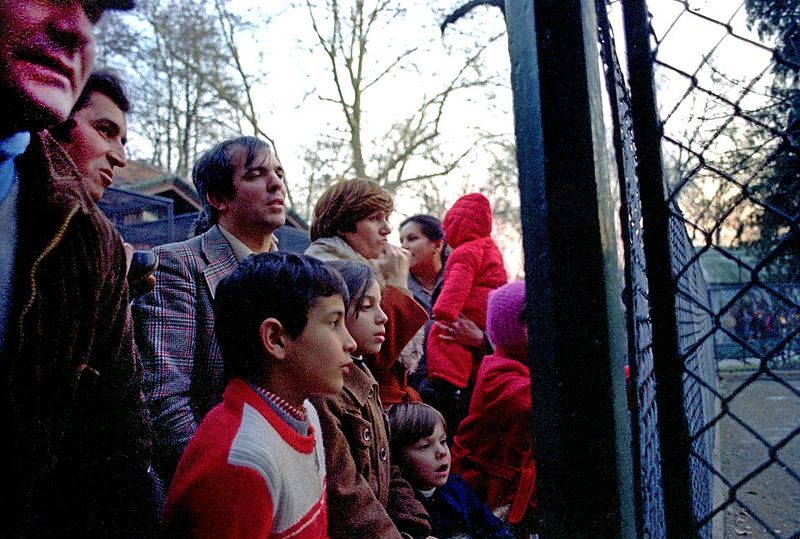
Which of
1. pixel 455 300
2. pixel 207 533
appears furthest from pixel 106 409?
pixel 455 300

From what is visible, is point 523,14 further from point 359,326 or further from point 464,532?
point 464,532

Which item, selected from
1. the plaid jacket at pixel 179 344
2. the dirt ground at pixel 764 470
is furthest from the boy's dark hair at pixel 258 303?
the dirt ground at pixel 764 470

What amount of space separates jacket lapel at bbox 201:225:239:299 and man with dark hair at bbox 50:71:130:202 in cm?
38

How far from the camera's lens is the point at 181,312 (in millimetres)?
1892

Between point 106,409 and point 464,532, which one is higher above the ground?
point 106,409

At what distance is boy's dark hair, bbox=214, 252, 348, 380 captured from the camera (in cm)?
158

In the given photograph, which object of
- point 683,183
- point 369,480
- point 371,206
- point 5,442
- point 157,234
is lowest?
point 369,480

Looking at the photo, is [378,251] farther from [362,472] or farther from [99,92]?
[99,92]

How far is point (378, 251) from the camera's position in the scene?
2.70m

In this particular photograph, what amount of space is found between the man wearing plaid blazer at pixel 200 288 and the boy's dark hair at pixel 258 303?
268mm

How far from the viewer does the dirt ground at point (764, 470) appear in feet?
11.4

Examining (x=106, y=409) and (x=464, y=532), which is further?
(x=464, y=532)

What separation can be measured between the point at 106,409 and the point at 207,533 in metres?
0.33

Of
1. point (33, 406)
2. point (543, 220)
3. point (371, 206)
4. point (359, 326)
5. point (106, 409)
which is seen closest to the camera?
point (543, 220)
